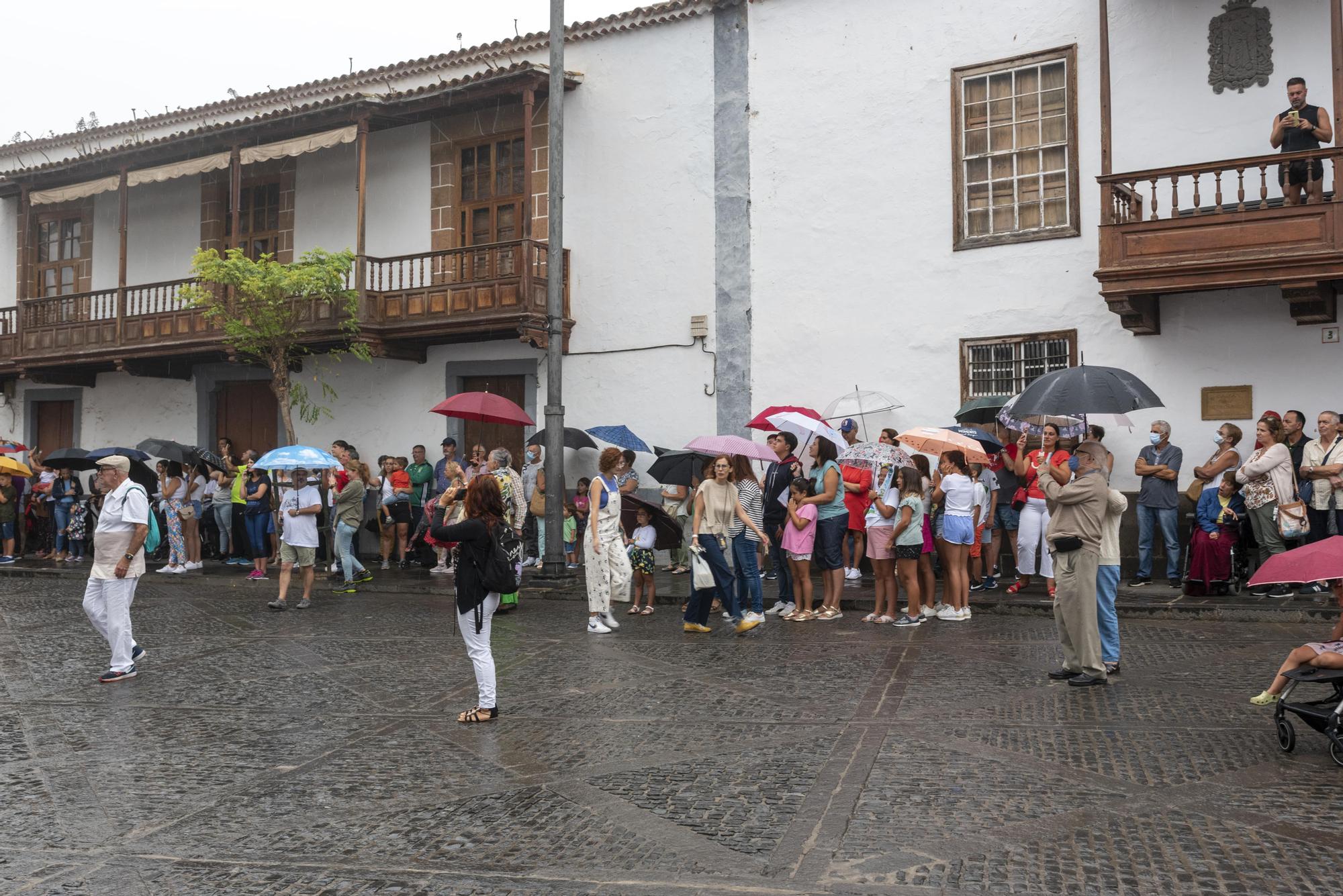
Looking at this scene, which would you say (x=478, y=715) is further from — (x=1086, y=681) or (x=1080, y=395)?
(x=1080, y=395)

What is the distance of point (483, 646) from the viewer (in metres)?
7.48

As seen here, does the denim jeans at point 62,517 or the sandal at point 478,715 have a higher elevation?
the denim jeans at point 62,517

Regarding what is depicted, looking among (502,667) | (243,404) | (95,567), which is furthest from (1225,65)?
(243,404)

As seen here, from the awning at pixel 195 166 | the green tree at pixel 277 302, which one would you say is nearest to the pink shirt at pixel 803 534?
the green tree at pixel 277 302

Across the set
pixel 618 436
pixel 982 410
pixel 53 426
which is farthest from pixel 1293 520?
pixel 53 426

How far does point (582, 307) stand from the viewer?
18.0 m

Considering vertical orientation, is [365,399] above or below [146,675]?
above

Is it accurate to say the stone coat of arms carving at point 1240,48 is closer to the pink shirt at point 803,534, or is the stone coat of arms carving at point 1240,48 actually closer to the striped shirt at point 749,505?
the pink shirt at point 803,534

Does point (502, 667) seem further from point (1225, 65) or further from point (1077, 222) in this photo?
point (1225, 65)

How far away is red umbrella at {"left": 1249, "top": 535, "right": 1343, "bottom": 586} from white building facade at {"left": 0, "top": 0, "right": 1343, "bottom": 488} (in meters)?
7.16

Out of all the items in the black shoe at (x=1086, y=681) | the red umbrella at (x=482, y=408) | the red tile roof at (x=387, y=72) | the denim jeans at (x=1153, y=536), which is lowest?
the black shoe at (x=1086, y=681)

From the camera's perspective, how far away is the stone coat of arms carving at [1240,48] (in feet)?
43.9

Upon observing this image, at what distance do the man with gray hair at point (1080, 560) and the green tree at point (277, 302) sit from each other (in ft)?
38.1

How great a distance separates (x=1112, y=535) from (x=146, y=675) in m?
6.98
